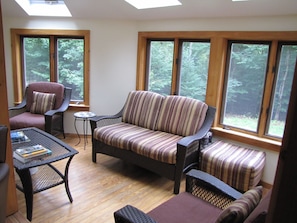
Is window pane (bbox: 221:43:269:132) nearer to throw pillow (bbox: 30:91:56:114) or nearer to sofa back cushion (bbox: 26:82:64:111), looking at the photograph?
sofa back cushion (bbox: 26:82:64:111)

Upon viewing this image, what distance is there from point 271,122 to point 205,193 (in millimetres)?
1644

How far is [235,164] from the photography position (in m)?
2.70

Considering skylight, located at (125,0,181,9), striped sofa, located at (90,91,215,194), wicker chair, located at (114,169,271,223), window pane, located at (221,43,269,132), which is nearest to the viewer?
wicker chair, located at (114,169,271,223)

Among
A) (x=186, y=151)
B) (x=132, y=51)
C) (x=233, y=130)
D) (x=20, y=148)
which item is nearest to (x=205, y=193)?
(x=186, y=151)

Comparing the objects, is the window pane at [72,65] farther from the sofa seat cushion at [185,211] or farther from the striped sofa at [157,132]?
the sofa seat cushion at [185,211]

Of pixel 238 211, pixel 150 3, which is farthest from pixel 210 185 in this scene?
pixel 150 3

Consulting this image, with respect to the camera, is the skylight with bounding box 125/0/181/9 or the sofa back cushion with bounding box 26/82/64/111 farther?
the sofa back cushion with bounding box 26/82/64/111

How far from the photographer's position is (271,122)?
123 inches

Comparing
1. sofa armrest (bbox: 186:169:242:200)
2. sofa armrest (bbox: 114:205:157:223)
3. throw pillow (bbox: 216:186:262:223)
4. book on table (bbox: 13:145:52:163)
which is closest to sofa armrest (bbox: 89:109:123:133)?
book on table (bbox: 13:145:52:163)

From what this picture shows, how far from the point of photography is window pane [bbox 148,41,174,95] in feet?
12.9

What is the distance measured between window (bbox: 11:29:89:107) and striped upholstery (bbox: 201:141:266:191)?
2369 mm

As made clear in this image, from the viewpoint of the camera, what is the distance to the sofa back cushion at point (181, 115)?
3.22 m

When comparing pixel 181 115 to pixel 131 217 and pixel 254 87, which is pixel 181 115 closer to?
pixel 254 87

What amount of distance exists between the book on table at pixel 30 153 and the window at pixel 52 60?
1.96 metres
